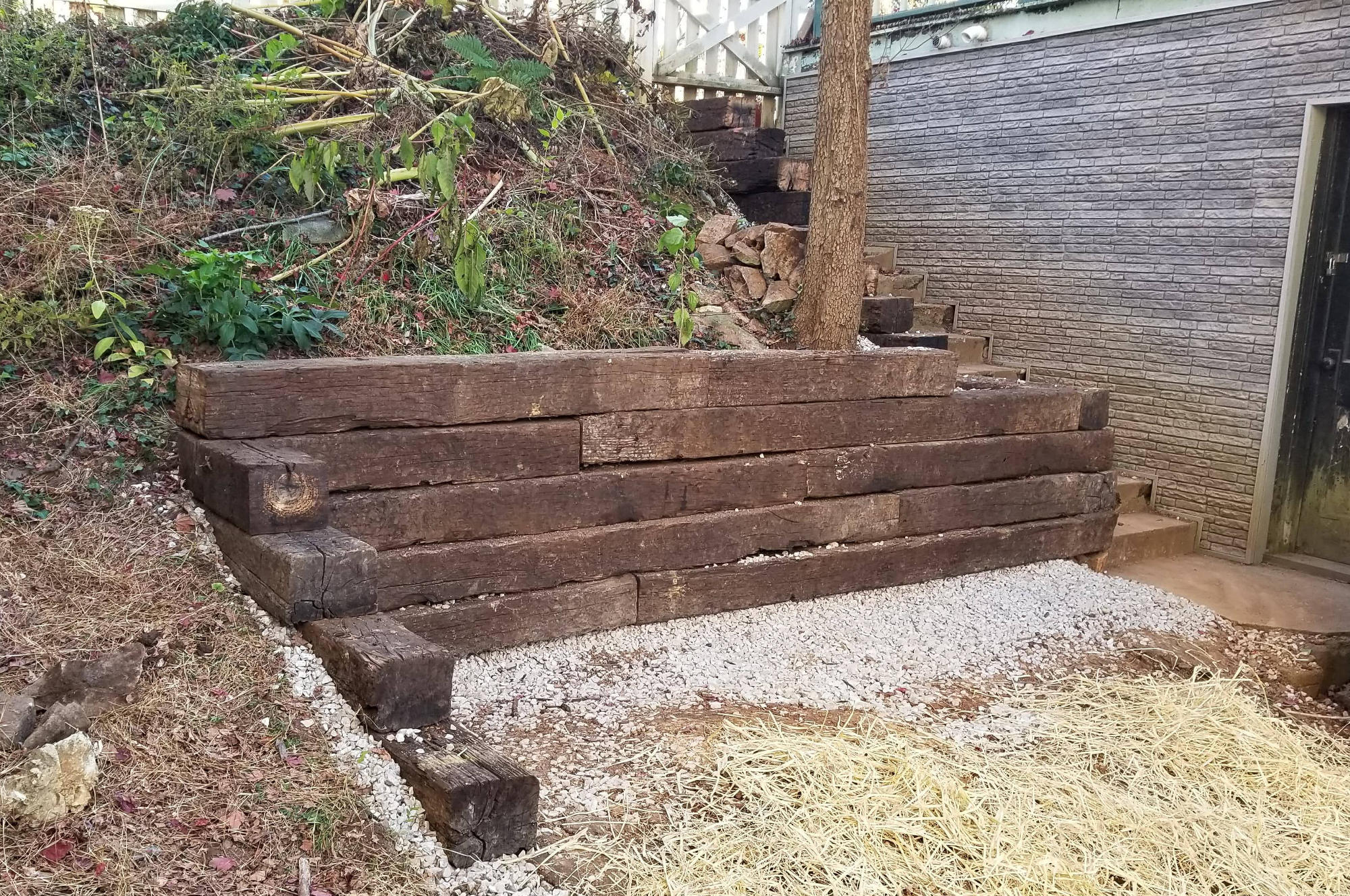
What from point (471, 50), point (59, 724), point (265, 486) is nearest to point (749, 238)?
point (471, 50)

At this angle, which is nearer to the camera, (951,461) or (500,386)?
(500,386)

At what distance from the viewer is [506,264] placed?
534 centimetres

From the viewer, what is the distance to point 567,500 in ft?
12.9

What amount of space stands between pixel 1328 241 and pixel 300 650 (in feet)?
18.6

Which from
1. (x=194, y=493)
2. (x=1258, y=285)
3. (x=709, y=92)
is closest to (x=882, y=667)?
(x=194, y=493)

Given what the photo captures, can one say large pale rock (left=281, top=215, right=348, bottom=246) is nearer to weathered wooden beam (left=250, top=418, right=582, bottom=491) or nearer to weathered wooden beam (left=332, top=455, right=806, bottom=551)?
weathered wooden beam (left=250, top=418, right=582, bottom=491)

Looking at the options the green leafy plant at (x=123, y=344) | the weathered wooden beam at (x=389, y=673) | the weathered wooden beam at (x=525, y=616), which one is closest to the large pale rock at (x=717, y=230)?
the weathered wooden beam at (x=525, y=616)

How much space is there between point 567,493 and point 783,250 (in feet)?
8.90

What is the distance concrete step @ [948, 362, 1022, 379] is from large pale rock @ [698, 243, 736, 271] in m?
1.56

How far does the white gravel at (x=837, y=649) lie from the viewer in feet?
11.6

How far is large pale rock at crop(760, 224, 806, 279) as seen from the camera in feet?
19.9

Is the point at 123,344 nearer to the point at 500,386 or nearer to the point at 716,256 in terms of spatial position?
the point at 500,386

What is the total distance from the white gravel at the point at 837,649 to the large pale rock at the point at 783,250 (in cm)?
209

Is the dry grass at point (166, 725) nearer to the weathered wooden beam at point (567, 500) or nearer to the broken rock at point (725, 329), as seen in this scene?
the weathered wooden beam at point (567, 500)
